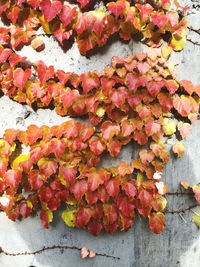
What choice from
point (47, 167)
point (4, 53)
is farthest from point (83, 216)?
point (4, 53)

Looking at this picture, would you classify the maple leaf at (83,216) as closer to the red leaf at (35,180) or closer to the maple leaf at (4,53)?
the red leaf at (35,180)

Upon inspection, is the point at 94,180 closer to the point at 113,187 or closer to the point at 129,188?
the point at 113,187

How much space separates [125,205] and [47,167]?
23.5 inches

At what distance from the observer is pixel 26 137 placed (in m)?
1.67

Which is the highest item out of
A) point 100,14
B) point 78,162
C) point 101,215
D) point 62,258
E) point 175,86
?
point 100,14


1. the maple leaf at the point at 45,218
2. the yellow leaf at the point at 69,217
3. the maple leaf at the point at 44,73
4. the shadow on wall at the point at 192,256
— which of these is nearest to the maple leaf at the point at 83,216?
the yellow leaf at the point at 69,217

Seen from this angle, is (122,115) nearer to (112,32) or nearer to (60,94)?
(60,94)

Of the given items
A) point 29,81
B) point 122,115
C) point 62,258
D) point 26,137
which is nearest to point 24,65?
point 29,81

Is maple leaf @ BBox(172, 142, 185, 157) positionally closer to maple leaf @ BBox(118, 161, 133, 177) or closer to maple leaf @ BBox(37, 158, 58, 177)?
maple leaf @ BBox(118, 161, 133, 177)

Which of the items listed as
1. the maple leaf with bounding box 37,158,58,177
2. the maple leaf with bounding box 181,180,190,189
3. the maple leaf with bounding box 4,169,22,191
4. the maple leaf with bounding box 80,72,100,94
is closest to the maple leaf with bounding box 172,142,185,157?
the maple leaf with bounding box 181,180,190,189

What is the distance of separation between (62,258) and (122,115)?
116 centimetres

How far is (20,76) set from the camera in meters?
1.59

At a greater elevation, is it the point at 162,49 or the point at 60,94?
the point at 162,49

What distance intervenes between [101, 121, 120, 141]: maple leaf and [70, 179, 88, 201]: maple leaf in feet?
1.12
